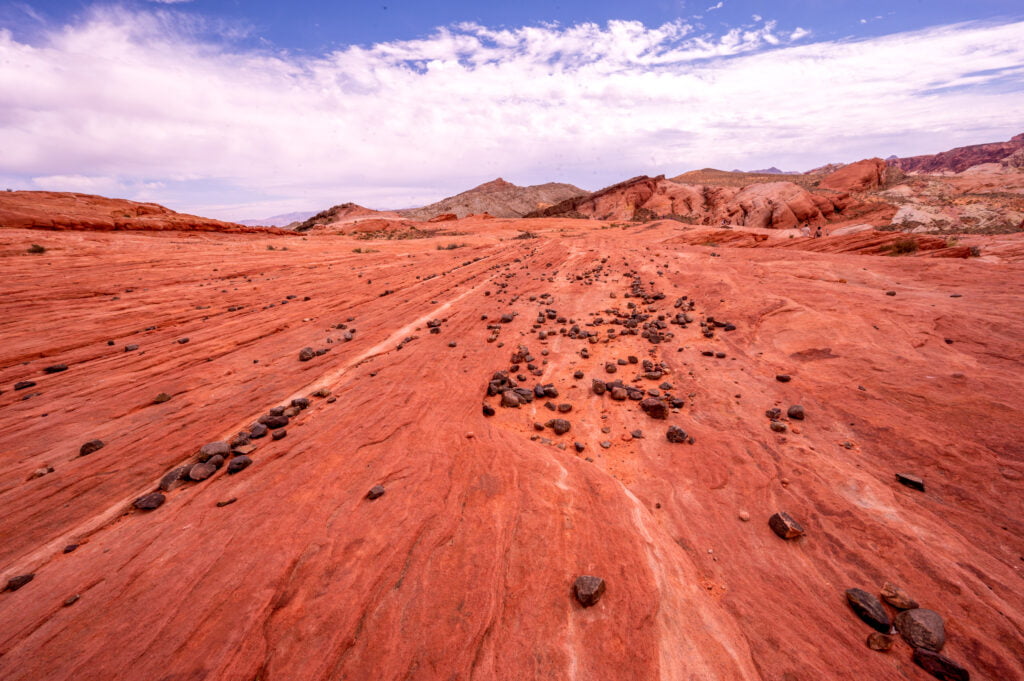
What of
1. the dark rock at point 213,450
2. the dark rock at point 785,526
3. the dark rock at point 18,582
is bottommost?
the dark rock at point 785,526

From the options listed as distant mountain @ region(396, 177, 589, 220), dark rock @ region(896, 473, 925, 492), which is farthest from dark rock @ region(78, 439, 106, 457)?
distant mountain @ region(396, 177, 589, 220)

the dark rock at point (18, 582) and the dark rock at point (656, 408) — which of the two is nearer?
the dark rock at point (18, 582)

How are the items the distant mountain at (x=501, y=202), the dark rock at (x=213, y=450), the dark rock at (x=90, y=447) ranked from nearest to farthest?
the dark rock at (x=213, y=450)
the dark rock at (x=90, y=447)
the distant mountain at (x=501, y=202)

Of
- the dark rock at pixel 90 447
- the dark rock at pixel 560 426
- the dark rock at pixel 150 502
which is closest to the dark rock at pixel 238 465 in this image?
the dark rock at pixel 150 502

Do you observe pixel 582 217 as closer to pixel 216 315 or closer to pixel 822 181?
pixel 822 181

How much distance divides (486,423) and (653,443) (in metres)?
2.06

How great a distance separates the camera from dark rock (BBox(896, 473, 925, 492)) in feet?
11.7

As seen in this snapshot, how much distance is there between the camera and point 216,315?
10133mm

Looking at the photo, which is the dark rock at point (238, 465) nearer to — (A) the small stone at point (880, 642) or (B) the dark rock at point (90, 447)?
(B) the dark rock at point (90, 447)

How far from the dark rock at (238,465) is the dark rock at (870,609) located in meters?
5.60

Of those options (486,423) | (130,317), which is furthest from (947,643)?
(130,317)

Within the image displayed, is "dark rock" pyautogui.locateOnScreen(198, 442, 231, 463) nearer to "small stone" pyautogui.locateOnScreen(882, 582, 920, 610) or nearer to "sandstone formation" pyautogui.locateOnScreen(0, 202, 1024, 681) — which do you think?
"sandstone formation" pyautogui.locateOnScreen(0, 202, 1024, 681)

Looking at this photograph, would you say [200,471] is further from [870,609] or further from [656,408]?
[870,609]

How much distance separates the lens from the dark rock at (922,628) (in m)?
2.38
